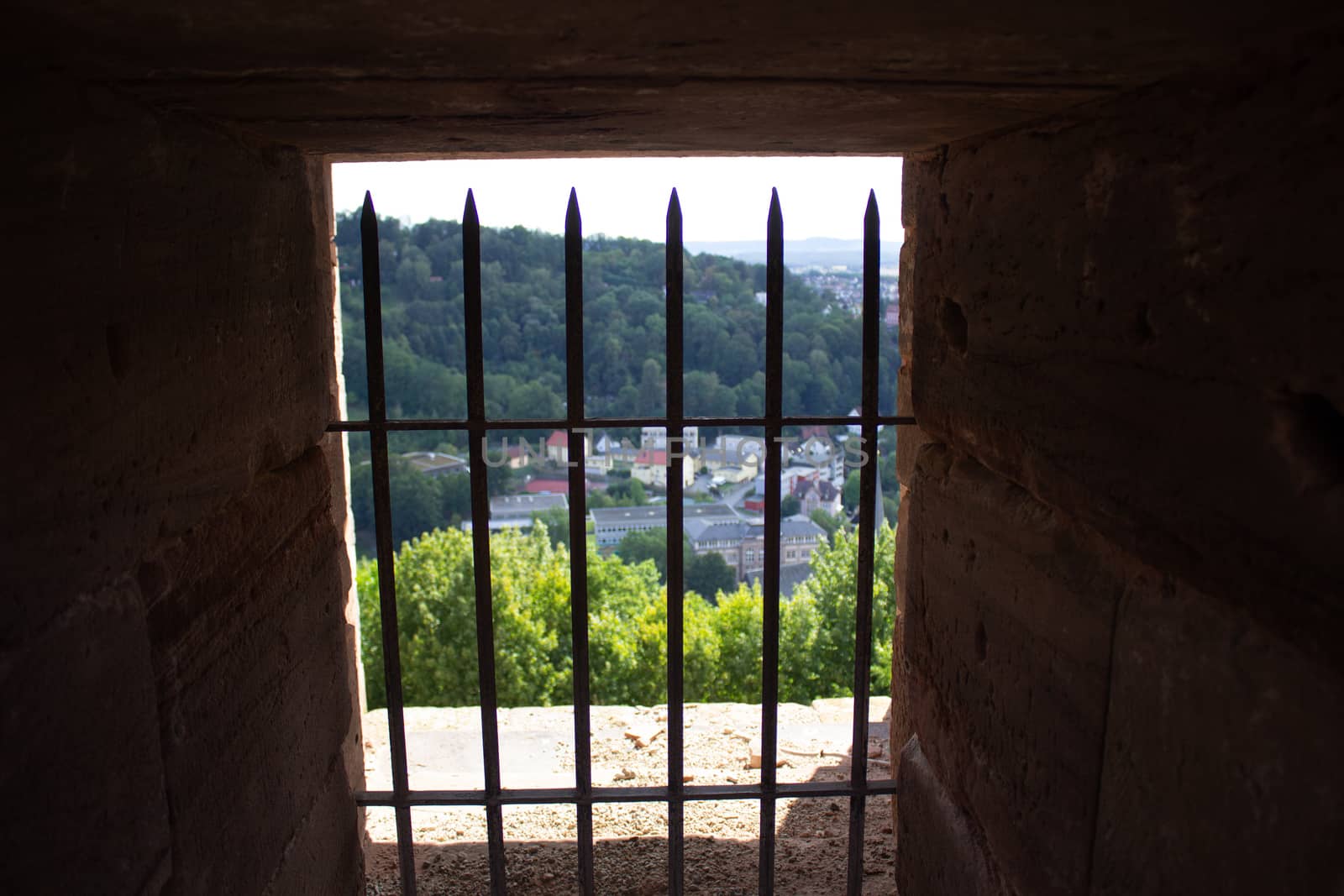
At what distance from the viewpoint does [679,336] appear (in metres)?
2.71


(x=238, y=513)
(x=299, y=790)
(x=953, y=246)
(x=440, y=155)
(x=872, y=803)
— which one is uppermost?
(x=440, y=155)

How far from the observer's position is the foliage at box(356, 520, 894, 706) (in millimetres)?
14805

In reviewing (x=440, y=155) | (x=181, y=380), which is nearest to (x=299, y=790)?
(x=181, y=380)

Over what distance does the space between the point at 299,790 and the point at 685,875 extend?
181 cm

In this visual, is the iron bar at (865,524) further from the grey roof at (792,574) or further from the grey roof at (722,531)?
the grey roof at (792,574)

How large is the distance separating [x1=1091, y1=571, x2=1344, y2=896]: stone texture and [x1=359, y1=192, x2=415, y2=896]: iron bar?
1794mm

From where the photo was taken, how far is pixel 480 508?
279cm

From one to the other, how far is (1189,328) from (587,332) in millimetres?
17667

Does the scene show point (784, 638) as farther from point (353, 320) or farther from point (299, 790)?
point (299, 790)

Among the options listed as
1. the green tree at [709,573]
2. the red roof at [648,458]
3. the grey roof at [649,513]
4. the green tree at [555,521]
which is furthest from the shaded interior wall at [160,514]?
the green tree at [555,521]

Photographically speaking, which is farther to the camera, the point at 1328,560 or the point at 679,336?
the point at 679,336

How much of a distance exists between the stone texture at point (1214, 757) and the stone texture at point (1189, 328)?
6 cm

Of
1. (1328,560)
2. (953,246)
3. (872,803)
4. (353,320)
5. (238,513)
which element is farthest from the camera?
(353,320)

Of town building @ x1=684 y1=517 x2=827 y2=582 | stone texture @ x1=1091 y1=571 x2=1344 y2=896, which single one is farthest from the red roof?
stone texture @ x1=1091 y1=571 x2=1344 y2=896
